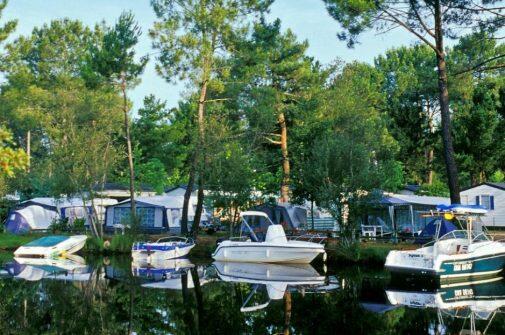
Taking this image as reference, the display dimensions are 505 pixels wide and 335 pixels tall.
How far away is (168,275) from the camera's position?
22797 millimetres

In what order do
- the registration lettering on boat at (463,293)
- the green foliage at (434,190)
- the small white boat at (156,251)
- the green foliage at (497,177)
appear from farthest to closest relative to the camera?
1. the green foliage at (497,177)
2. the green foliage at (434,190)
3. the small white boat at (156,251)
4. the registration lettering on boat at (463,293)

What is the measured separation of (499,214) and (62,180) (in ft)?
83.2

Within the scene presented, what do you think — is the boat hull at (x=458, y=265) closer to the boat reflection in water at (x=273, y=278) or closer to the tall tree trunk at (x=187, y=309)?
the boat reflection in water at (x=273, y=278)

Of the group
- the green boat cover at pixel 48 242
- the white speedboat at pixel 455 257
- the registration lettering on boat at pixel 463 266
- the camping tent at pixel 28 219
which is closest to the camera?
the white speedboat at pixel 455 257

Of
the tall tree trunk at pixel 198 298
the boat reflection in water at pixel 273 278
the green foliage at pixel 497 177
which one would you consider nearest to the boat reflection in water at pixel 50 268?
the tall tree trunk at pixel 198 298

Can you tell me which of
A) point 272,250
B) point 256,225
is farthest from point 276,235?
point 256,225

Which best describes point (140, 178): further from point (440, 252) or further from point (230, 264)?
point (440, 252)

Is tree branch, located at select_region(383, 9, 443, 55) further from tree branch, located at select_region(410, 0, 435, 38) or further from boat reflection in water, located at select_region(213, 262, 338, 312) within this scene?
boat reflection in water, located at select_region(213, 262, 338, 312)

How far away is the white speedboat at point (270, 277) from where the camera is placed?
17.6 metres

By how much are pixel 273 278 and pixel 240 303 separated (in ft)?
18.2

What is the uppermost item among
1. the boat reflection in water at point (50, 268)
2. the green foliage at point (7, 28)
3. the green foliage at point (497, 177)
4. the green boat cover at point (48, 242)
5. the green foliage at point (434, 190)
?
the green foliage at point (7, 28)

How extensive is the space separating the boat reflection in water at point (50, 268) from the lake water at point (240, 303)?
0.24 ft

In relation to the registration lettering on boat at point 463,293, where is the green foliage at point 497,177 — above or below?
above

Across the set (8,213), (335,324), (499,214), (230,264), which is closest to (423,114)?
(499,214)
